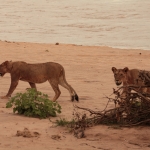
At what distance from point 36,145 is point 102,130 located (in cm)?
139

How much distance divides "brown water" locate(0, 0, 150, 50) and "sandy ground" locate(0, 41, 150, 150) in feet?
11.5

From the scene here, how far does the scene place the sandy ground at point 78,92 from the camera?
8.82 metres

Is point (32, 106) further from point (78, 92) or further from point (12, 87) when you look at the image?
point (78, 92)

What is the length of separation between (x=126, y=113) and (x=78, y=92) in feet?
13.9

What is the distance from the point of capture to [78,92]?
14039 millimetres

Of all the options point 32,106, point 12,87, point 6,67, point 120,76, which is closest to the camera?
point 32,106

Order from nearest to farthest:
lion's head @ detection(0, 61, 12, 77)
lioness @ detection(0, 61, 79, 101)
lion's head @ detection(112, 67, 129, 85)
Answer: lion's head @ detection(112, 67, 129, 85) → lioness @ detection(0, 61, 79, 101) → lion's head @ detection(0, 61, 12, 77)

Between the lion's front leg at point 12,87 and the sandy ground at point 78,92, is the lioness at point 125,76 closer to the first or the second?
the sandy ground at point 78,92

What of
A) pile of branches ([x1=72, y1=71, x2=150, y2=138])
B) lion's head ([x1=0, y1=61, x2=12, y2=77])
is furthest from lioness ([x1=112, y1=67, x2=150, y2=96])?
lion's head ([x1=0, y1=61, x2=12, y2=77])

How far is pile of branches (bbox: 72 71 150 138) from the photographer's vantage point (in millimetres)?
9484

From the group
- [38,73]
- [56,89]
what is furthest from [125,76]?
[38,73]

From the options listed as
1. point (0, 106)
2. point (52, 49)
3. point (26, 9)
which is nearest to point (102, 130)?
point (0, 106)

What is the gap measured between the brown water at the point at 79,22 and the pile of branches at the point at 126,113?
1424 cm

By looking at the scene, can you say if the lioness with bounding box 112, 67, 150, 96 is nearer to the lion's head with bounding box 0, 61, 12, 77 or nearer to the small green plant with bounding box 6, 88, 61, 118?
the small green plant with bounding box 6, 88, 61, 118
